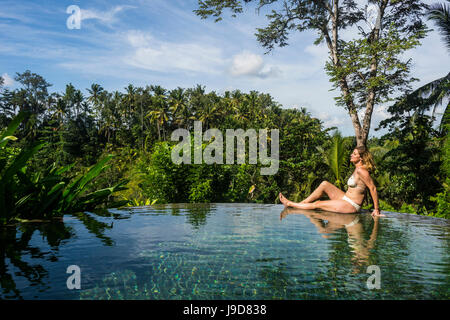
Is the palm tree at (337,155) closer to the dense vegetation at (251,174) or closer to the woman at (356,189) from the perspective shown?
the dense vegetation at (251,174)

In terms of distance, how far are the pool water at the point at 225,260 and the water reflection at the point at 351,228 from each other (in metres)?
0.02

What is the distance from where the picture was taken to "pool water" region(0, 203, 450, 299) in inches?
81.2

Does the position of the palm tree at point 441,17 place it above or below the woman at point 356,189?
above

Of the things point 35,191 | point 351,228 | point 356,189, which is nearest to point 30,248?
point 35,191

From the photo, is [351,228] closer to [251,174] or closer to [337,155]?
[337,155]

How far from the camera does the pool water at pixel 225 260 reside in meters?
2.06

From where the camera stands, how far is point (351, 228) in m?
4.33

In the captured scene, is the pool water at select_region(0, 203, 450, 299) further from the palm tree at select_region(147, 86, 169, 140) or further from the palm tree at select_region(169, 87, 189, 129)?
the palm tree at select_region(169, 87, 189, 129)

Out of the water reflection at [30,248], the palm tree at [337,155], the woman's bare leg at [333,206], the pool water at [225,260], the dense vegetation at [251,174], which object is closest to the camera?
the pool water at [225,260]

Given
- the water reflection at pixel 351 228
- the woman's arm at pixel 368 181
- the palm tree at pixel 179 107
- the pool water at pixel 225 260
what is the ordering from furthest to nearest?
the palm tree at pixel 179 107, the woman's arm at pixel 368 181, the water reflection at pixel 351 228, the pool water at pixel 225 260

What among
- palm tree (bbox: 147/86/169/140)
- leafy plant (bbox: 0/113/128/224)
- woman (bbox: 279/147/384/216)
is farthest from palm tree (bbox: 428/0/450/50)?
palm tree (bbox: 147/86/169/140)

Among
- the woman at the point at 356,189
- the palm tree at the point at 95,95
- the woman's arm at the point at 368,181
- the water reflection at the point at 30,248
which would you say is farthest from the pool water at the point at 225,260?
the palm tree at the point at 95,95

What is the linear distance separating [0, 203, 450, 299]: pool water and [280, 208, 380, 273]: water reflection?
15mm
